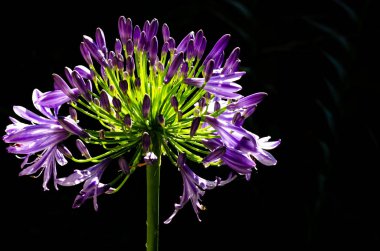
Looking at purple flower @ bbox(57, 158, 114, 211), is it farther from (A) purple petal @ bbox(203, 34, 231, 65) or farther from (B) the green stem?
(A) purple petal @ bbox(203, 34, 231, 65)

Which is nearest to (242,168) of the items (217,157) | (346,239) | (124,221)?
(217,157)

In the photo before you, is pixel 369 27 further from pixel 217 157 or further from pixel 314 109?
pixel 217 157

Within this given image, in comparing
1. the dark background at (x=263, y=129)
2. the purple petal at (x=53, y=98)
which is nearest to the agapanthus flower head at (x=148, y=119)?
the purple petal at (x=53, y=98)

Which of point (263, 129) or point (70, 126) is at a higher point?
point (263, 129)

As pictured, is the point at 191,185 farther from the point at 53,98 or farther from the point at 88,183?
the point at 53,98

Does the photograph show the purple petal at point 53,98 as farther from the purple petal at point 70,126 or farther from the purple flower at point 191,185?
the purple flower at point 191,185

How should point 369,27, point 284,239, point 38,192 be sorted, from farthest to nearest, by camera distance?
point 369,27 → point 284,239 → point 38,192

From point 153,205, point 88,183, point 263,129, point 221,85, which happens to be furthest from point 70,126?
point 263,129

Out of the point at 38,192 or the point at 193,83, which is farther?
the point at 38,192
